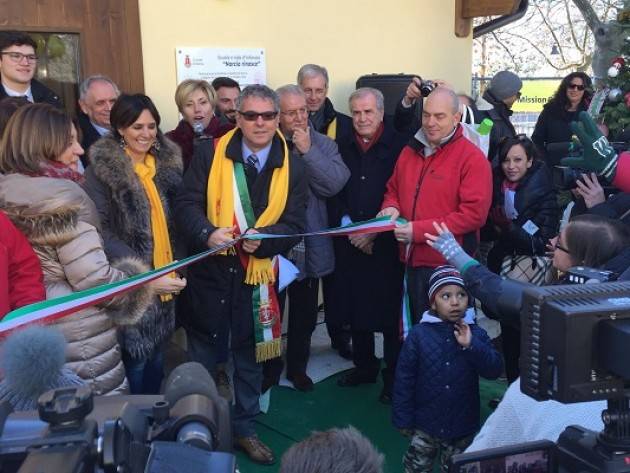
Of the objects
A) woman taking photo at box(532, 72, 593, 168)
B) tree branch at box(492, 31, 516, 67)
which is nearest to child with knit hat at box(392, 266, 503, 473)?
woman taking photo at box(532, 72, 593, 168)

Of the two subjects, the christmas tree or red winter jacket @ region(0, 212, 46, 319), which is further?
the christmas tree

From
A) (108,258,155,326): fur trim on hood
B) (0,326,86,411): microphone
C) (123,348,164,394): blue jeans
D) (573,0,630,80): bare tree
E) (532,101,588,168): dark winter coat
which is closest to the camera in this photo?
(0,326,86,411): microphone

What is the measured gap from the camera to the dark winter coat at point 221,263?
3.62 m

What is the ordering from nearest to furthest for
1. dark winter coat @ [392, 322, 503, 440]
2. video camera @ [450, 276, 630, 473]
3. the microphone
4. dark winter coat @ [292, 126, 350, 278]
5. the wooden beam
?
video camera @ [450, 276, 630, 473]
the microphone
dark winter coat @ [392, 322, 503, 440]
dark winter coat @ [292, 126, 350, 278]
the wooden beam

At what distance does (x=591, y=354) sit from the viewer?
3.94ft

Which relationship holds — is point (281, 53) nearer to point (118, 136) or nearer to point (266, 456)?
point (118, 136)

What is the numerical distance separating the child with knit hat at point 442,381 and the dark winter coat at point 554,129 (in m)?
4.25

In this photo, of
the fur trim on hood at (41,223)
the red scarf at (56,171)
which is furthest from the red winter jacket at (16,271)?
the red scarf at (56,171)

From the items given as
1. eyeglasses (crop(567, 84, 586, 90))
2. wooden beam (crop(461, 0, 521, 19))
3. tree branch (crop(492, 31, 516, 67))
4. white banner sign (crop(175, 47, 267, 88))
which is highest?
tree branch (crop(492, 31, 516, 67))

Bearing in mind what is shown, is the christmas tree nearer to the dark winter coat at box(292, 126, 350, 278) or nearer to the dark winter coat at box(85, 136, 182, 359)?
the dark winter coat at box(292, 126, 350, 278)

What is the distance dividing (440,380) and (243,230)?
131cm

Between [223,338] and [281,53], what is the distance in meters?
2.95

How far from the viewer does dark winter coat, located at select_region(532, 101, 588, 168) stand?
6.99m

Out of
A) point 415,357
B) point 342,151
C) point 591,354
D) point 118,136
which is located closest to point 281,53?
point 342,151
